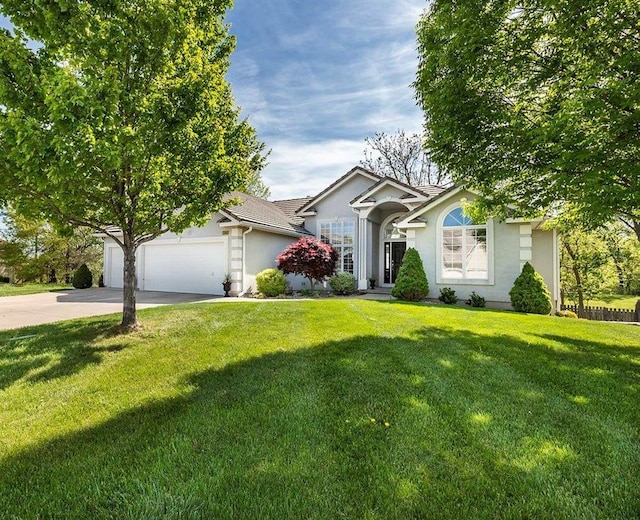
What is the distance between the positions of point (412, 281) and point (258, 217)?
7878 mm

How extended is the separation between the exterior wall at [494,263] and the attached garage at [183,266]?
900 cm

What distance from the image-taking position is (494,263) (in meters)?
12.9

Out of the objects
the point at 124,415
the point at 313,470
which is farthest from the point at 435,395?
the point at 124,415

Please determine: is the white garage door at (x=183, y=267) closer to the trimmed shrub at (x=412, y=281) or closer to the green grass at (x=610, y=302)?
the trimmed shrub at (x=412, y=281)

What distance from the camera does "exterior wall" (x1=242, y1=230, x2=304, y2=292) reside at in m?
15.2

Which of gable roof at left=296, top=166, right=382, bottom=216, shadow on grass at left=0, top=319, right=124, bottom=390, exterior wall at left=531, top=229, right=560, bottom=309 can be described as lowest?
shadow on grass at left=0, top=319, right=124, bottom=390

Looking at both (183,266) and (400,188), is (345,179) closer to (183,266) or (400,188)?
(400,188)

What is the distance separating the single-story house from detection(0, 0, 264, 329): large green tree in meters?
7.06

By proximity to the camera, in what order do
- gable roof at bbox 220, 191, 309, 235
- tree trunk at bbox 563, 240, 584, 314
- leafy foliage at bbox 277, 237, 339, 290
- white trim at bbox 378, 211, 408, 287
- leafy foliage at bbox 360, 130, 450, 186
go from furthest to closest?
1. leafy foliage at bbox 360, 130, 450, 186
2. tree trunk at bbox 563, 240, 584, 314
3. white trim at bbox 378, 211, 408, 287
4. leafy foliage at bbox 277, 237, 339, 290
5. gable roof at bbox 220, 191, 309, 235

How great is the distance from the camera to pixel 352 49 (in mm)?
11062

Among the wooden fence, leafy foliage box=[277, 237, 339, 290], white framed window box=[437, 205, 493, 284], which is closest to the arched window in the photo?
white framed window box=[437, 205, 493, 284]

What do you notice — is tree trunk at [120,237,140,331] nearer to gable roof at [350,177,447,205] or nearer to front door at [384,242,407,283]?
gable roof at [350,177,447,205]

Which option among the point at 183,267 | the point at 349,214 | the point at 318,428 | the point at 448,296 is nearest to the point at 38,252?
the point at 183,267

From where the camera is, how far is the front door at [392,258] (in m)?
17.9
